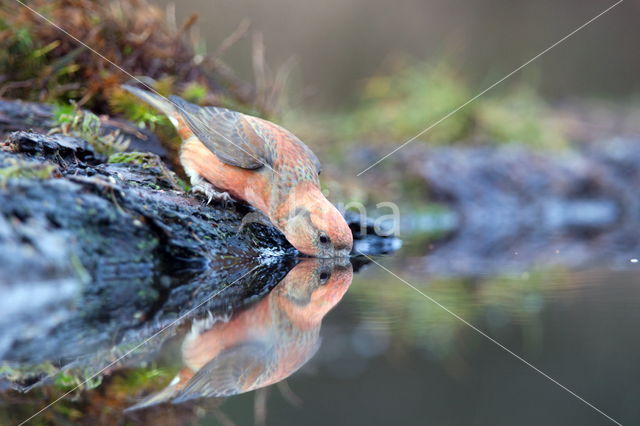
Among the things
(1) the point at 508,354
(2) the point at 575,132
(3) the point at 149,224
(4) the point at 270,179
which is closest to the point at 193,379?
(1) the point at 508,354

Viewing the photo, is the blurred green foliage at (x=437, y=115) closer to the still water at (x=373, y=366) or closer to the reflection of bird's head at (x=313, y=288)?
the reflection of bird's head at (x=313, y=288)

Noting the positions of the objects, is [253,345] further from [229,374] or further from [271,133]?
[271,133]

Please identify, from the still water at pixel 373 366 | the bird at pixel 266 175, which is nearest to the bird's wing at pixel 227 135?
the bird at pixel 266 175

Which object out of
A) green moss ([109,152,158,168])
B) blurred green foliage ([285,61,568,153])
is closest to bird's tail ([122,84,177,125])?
green moss ([109,152,158,168])

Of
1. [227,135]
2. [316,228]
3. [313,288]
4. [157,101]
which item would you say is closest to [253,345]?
[313,288]

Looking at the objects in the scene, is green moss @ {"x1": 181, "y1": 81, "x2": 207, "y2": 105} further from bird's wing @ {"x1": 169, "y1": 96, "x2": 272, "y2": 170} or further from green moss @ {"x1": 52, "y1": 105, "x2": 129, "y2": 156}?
green moss @ {"x1": 52, "y1": 105, "x2": 129, "y2": 156}

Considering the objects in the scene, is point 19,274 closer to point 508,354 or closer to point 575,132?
point 508,354
